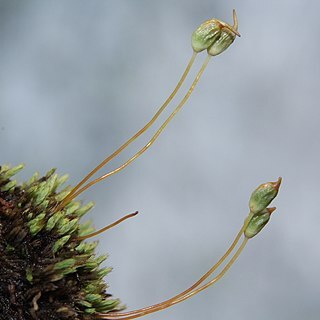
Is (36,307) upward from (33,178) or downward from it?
downward

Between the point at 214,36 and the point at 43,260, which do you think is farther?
the point at 214,36

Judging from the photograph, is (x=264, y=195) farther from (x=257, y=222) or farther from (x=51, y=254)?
(x=51, y=254)

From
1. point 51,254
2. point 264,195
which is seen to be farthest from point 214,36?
point 51,254

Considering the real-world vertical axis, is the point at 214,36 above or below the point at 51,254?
above

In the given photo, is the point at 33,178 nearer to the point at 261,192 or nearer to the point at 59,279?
the point at 59,279

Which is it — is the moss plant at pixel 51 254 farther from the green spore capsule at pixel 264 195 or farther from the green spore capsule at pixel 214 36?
the green spore capsule at pixel 214 36

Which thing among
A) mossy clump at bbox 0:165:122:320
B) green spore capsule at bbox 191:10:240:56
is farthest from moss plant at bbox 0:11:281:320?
green spore capsule at bbox 191:10:240:56

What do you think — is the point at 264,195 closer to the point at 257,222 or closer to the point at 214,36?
the point at 257,222

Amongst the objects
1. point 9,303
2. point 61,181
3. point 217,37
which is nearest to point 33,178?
point 61,181
